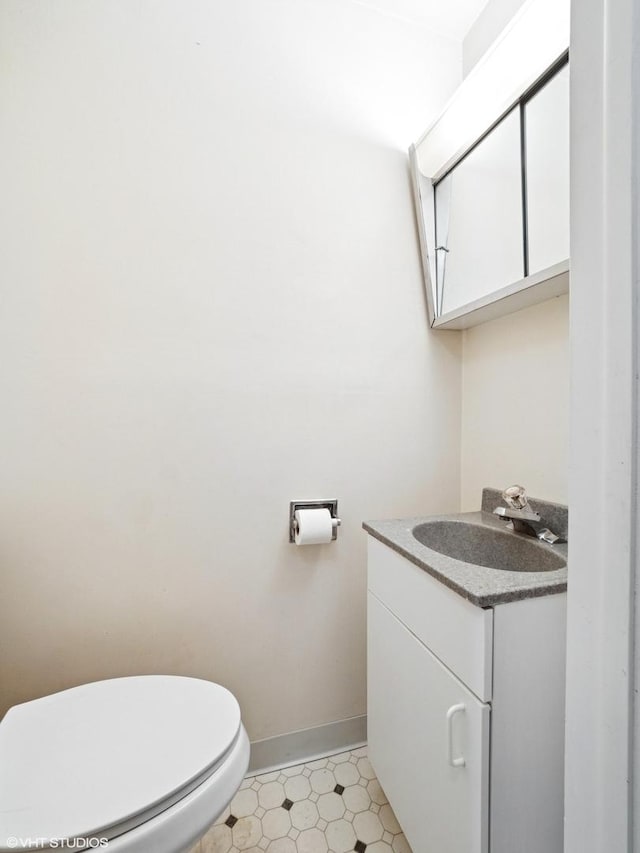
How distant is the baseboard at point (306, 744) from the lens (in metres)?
1.17

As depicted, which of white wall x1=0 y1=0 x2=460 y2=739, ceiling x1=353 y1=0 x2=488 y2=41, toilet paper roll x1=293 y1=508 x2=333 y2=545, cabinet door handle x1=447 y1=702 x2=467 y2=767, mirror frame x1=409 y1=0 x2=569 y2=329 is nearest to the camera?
cabinet door handle x1=447 y1=702 x2=467 y2=767

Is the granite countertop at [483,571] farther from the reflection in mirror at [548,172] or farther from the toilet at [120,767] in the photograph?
the reflection in mirror at [548,172]

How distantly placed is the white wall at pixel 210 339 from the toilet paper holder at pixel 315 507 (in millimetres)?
33

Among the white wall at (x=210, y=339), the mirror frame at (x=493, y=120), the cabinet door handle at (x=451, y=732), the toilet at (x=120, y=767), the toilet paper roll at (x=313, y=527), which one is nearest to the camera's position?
the toilet at (x=120, y=767)

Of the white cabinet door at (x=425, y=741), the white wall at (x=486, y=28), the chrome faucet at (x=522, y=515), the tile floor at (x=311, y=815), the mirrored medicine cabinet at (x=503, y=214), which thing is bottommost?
the tile floor at (x=311, y=815)

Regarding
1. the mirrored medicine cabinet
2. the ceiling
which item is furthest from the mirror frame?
the ceiling

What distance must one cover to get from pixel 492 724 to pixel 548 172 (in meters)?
1.29

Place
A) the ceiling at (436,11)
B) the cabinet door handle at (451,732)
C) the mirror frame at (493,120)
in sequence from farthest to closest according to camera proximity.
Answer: the ceiling at (436,11), the mirror frame at (493,120), the cabinet door handle at (451,732)

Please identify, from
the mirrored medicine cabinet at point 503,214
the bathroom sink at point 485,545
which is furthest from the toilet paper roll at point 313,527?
the mirrored medicine cabinet at point 503,214

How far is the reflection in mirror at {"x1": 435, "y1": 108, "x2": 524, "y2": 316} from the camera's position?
1.06 m

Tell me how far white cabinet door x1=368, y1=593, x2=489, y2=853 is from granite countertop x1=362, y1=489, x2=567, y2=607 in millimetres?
198

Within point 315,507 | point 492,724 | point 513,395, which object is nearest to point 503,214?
point 513,395

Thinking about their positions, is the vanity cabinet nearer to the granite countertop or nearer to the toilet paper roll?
the granite countertop

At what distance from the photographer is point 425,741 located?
795 mm
